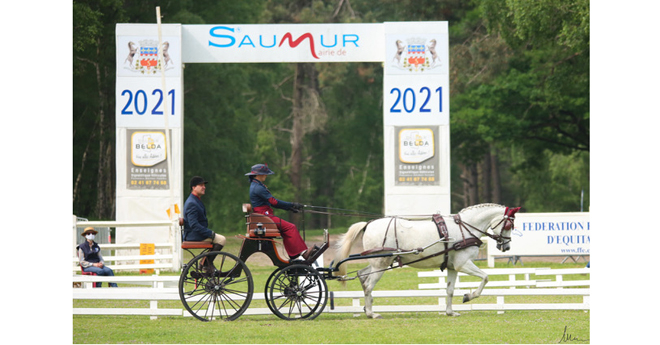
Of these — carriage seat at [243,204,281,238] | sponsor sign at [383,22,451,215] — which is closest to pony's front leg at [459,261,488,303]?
carriage seat at [243,204,281,238]

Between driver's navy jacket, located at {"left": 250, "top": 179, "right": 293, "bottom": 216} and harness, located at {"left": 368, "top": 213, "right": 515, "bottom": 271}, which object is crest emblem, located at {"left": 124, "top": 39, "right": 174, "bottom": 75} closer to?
driver's navy jacket, located at {"left": 250, "top": 179, "right": 293, "bottom": 216}

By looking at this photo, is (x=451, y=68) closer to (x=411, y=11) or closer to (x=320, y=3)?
(x=411, y=11)

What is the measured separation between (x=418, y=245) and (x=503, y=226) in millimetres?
1331

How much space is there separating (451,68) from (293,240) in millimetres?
23769

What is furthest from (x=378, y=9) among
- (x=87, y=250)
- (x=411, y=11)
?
(x=87, y=250)

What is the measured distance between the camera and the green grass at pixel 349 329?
9547 millimetres

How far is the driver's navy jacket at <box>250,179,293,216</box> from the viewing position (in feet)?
35.8

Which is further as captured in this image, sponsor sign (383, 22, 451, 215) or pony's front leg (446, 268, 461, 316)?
sponsor sign (383, 22, 451, 215)

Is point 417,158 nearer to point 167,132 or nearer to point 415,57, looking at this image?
point 415,57

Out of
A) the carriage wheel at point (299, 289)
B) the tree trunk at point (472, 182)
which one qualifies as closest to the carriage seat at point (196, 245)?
the carriage wheel at point (299, 289)

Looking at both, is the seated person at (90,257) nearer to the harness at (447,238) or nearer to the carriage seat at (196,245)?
the carriage seat at (196,245)

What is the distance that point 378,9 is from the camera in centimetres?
4416

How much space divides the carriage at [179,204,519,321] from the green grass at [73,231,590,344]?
0.32 metres

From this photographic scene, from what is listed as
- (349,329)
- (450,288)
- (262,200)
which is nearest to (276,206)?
(262,200)
